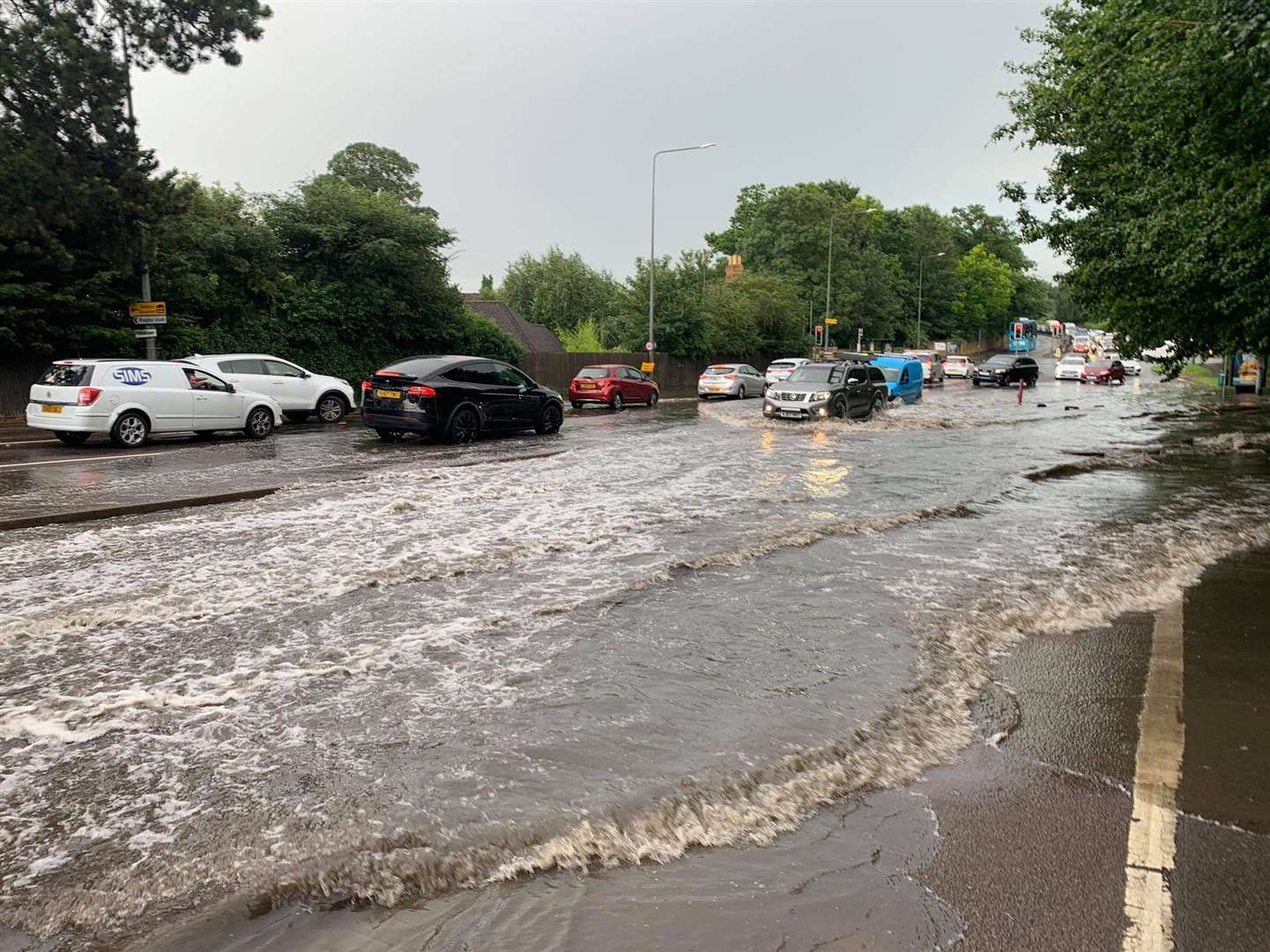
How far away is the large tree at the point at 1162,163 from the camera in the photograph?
382 inches

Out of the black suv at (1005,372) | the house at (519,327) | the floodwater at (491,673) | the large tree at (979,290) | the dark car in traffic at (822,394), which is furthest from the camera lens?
the large tree at (979,290)

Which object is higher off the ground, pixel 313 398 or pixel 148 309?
pixel 148 309

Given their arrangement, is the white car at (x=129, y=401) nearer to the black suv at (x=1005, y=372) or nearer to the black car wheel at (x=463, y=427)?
the black car wheel at (x=463, y=427)

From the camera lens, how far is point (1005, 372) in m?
49.2

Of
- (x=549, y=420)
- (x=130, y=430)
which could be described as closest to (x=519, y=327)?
(x=549, y=420)

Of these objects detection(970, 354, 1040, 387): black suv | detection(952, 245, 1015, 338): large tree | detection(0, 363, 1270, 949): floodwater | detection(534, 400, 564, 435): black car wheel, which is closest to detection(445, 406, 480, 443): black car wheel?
detection(534, 400, 564, 435): black car wheel

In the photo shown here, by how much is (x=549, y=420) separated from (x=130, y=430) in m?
7.92

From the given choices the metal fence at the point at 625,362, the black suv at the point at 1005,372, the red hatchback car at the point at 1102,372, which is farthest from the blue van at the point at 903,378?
the red hatchback car at the point at 1102,372

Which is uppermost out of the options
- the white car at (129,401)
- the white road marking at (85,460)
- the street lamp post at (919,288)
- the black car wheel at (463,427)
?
the street lamp post at (919,288)

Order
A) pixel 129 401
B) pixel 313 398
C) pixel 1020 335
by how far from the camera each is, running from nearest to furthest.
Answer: pixel 129 401 → pixel 313 398 → pixel 1020 335

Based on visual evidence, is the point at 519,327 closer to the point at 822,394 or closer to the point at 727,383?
the point at 727,383

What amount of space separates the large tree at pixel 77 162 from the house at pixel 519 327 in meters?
36.0

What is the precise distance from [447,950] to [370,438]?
53.6 ft

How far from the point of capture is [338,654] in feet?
17.6
